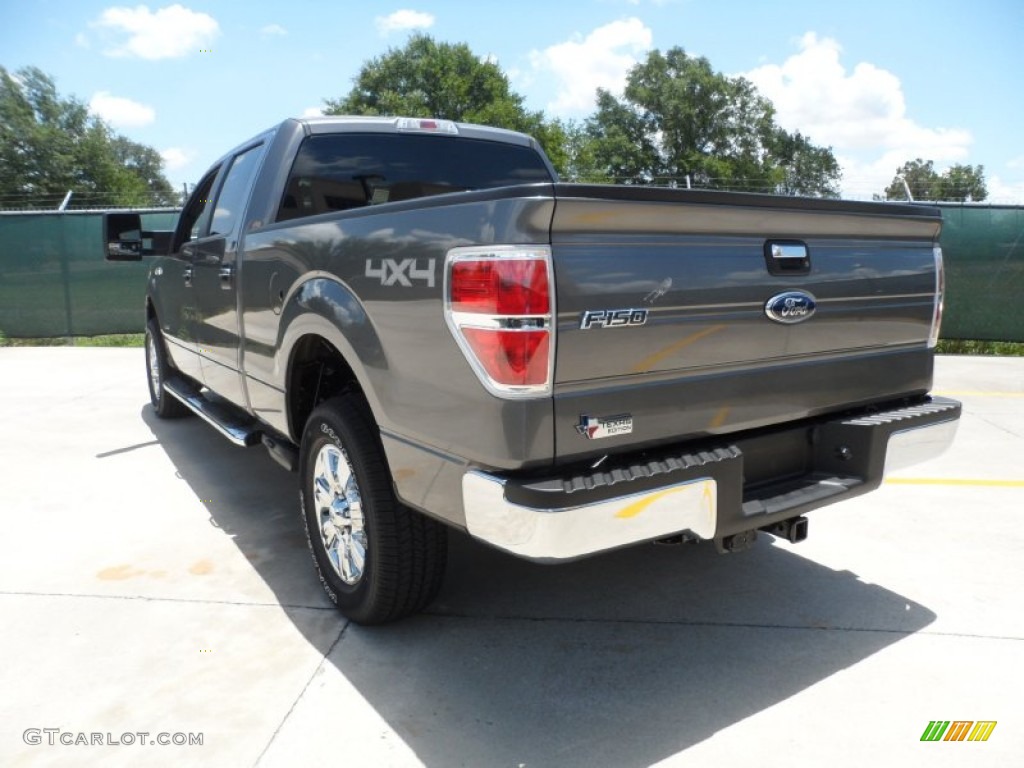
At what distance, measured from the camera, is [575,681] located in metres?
2.74

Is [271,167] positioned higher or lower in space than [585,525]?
higher

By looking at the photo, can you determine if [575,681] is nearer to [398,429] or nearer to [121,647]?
[398,429]

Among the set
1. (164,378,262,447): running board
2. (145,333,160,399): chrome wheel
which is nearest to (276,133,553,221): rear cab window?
(164,378,262,447): running board

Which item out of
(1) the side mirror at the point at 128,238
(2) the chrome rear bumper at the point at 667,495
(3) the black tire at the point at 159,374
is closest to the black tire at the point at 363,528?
(2) the chrome rear bumper at the point at 667,495

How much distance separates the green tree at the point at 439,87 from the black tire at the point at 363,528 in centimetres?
5525

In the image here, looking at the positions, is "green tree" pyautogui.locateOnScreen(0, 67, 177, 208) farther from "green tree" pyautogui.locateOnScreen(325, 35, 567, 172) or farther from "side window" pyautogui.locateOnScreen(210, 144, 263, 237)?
"side window" pyautogui.locateOnScreen(210, 144, 263, 237)

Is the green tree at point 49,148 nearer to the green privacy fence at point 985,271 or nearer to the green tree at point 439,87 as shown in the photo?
the green tree at point 439,87

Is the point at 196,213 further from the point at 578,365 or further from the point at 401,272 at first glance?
the point at 578,365

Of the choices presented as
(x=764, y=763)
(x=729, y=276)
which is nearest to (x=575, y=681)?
(x=764, y=763)

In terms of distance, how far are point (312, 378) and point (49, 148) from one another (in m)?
65.9

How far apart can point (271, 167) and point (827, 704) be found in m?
3.35

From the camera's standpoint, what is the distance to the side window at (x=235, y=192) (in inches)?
166

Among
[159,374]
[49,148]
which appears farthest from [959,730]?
[49,148]

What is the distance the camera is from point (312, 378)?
142 inches
